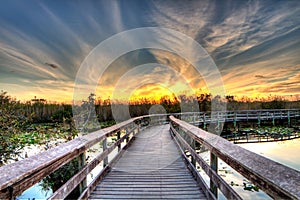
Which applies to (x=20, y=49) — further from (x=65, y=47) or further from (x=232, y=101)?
(x=232, y=101)

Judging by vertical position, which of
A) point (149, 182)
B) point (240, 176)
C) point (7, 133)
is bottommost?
point (240, 176)

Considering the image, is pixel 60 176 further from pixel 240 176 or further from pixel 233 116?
pixel 233 116

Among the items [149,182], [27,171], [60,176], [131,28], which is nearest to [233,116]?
[131,28]

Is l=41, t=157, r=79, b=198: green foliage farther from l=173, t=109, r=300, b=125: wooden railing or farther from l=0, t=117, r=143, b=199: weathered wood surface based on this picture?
l=173, t=109, r=300, b=125: wooden railing

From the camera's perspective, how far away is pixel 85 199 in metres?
2.38

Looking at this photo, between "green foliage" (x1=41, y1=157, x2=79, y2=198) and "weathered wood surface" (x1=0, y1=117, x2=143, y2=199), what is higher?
"weathered wood surface" (x1=0, y1=117, x2=143, y2=199)

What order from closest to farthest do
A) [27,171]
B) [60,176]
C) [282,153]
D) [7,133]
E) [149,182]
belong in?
[27,171]
[149,182]
[7,133]
[60,176]
[282,153]

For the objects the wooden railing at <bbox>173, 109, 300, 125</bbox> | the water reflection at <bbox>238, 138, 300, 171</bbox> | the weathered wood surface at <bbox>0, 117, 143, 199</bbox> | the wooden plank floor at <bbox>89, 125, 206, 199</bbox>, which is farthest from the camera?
the wooden railing at <bbox>173, 109, 300, 125</bbox>

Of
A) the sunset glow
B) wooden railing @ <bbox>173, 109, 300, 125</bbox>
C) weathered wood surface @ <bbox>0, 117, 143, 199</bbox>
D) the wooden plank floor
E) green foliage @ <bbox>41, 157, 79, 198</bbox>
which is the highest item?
the sunset glow

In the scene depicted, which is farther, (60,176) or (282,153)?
(282,153)

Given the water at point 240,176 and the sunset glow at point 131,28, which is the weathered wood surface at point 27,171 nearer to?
the water at point 240,176

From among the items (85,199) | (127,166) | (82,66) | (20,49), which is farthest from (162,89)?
(85,199)

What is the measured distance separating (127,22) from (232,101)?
84.1 feet

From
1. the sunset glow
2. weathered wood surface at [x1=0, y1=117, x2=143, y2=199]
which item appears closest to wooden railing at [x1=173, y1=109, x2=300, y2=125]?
the sunset glow
